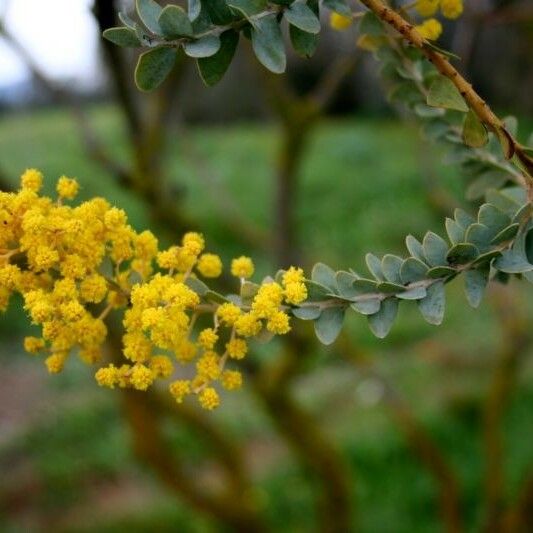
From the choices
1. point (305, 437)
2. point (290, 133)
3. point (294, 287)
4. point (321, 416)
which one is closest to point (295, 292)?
point (294, 287)

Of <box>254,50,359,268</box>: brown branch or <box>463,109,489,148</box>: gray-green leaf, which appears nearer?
<box>463,109,489,148</box>: gray-green leaf

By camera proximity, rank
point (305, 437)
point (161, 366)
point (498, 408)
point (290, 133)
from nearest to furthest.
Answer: point (161, 366)
point (290, 133)
point (305, 437)
point (498, 408)

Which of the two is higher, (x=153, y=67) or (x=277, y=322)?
(x=153, y=67)

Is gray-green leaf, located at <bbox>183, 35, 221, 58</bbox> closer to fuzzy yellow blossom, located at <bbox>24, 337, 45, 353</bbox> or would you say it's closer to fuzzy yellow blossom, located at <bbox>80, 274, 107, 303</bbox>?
fuzzy yellow blossom, located at <bbox>80, 274, 107, 303</bbox>

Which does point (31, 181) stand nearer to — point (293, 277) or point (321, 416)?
point (293, 277)

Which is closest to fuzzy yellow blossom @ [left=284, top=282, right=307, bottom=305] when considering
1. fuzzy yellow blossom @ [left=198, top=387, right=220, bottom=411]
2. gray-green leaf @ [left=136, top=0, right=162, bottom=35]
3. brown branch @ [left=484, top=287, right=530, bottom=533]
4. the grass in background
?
fuzzy yellow blossom @ [left=198, top=387, right=220, bottom=411]

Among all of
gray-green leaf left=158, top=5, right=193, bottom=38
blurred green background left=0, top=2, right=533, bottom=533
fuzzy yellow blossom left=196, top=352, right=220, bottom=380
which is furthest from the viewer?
blurred green background left=0, top=2, right=533, bottom=533

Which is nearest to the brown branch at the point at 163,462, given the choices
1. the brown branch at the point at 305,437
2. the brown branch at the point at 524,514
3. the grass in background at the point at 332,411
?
the brown branch at the point at 305,437

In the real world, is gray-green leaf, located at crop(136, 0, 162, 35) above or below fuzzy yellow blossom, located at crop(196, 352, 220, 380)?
above
